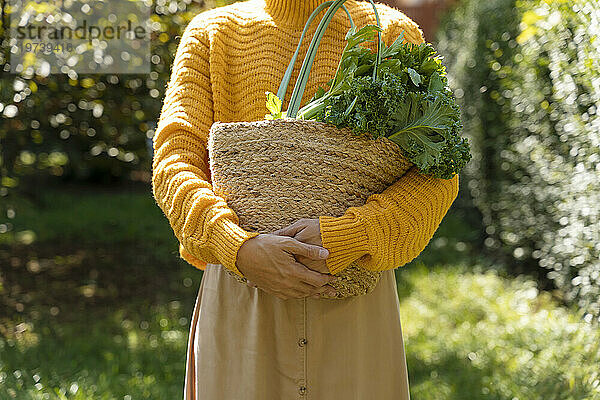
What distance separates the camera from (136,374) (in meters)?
3.77

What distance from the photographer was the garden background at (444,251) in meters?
3.60

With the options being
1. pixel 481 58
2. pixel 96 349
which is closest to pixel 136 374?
pixel 96 349

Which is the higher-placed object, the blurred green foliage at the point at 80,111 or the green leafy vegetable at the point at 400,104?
the green leafy vegetable at the point at 400,104

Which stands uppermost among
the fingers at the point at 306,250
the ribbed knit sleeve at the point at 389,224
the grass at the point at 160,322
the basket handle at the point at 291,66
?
the basket handle at the point at 291,66

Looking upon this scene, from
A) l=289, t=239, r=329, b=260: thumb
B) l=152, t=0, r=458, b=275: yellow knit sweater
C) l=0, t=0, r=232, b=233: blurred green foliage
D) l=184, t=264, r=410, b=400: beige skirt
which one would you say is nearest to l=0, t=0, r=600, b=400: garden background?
l=0, t=0, r=232, b=233: blurred green foliage

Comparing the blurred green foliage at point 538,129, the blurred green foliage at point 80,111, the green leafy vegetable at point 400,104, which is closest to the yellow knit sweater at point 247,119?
the green leafy vegetable at point 400,104

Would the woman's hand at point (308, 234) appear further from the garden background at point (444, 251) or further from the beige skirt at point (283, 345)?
the garden background at point (444, 251)

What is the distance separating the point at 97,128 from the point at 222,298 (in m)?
3.27

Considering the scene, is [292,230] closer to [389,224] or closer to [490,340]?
[389,224]

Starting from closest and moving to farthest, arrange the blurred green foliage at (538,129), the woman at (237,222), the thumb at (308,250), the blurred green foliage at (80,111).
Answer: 1. the thumb at (308,250)
2. the woman at (237,222)
3. the blurred green foliage at (538,129)
4. the blurred green foliage at (80,111)

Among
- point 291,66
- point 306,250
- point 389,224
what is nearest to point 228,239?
point 306,250

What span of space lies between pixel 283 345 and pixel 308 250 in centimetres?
40

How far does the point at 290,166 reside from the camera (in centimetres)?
154

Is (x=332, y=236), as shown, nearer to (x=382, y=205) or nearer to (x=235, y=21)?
(x=382, y=205)
